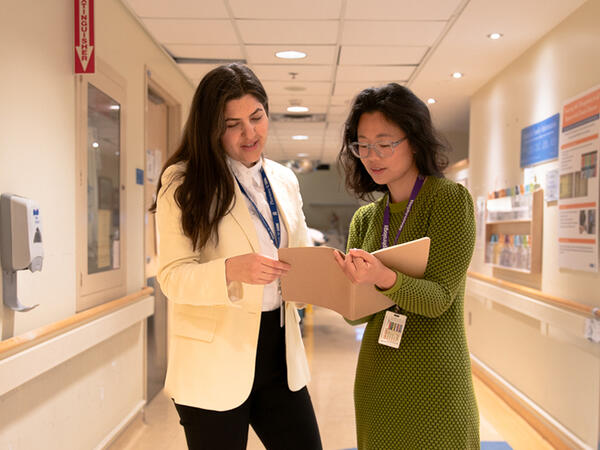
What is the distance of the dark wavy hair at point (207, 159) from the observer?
1598mm

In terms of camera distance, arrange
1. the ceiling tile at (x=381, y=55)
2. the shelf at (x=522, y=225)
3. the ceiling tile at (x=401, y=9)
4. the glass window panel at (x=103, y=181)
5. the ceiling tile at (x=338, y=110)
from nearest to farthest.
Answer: the glass window panel at (x=103, y=181) → the ceiling tile at (x=401, y=9) → the shelf at (x=522, y=225) → the ceiling tile at (x=381, y=55) → the ceiling tile at (x=338, y=110)

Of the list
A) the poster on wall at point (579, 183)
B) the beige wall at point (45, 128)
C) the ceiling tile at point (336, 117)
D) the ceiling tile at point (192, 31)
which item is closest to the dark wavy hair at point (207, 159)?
the beige wall at point (45, 128)

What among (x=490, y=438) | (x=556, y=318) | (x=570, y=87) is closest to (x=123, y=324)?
(x=490, y=438)

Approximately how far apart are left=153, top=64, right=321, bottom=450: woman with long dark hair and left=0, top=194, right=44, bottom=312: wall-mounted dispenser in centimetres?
97

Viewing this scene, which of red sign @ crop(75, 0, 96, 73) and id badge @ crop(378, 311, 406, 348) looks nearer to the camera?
id badge @ crop(378, 311, 406, 348)

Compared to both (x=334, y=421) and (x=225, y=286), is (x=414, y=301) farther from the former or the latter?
(x=334, y=421)

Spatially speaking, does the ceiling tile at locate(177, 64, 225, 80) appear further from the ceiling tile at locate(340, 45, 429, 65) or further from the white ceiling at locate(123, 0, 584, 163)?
the ceiling tile at locate(340, 45, 429, 65)

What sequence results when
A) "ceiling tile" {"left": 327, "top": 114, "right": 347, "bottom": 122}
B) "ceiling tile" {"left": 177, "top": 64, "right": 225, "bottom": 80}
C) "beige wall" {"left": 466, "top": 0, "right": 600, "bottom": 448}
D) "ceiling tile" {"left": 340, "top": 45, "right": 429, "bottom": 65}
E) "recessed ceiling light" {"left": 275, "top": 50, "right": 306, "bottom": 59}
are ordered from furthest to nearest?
"ceiling tile" {"left": 327, "top": 114, "right": 347, "bottom": 122}, "ceiling tile" {"left": 177, "top": 64, "right": 225, "bottom": 80}, "recessed ceiling light" {"left": 275, "top": 50, "right": 306, "bottom": 59}, "ceiling tile" {"left": 340, "top": 45, "right": 429, "bottom": 65}, "beige wall" {"left": 466, "top": 0, "right": 600, "bottom": 448}

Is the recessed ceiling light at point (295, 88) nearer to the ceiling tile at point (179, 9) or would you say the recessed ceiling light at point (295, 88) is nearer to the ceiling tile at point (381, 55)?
the ceiling tile at point (381, 55)

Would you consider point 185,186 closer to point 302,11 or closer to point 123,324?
point 123,324

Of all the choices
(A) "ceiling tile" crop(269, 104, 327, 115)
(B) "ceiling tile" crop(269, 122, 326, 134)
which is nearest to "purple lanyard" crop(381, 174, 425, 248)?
(A) "ceiling tile" crop(269, 104, 327, 115)

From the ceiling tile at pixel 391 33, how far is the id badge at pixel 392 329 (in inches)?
120

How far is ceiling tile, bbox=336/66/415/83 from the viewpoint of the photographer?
5.26 meters

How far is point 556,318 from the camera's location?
379 centimetres
